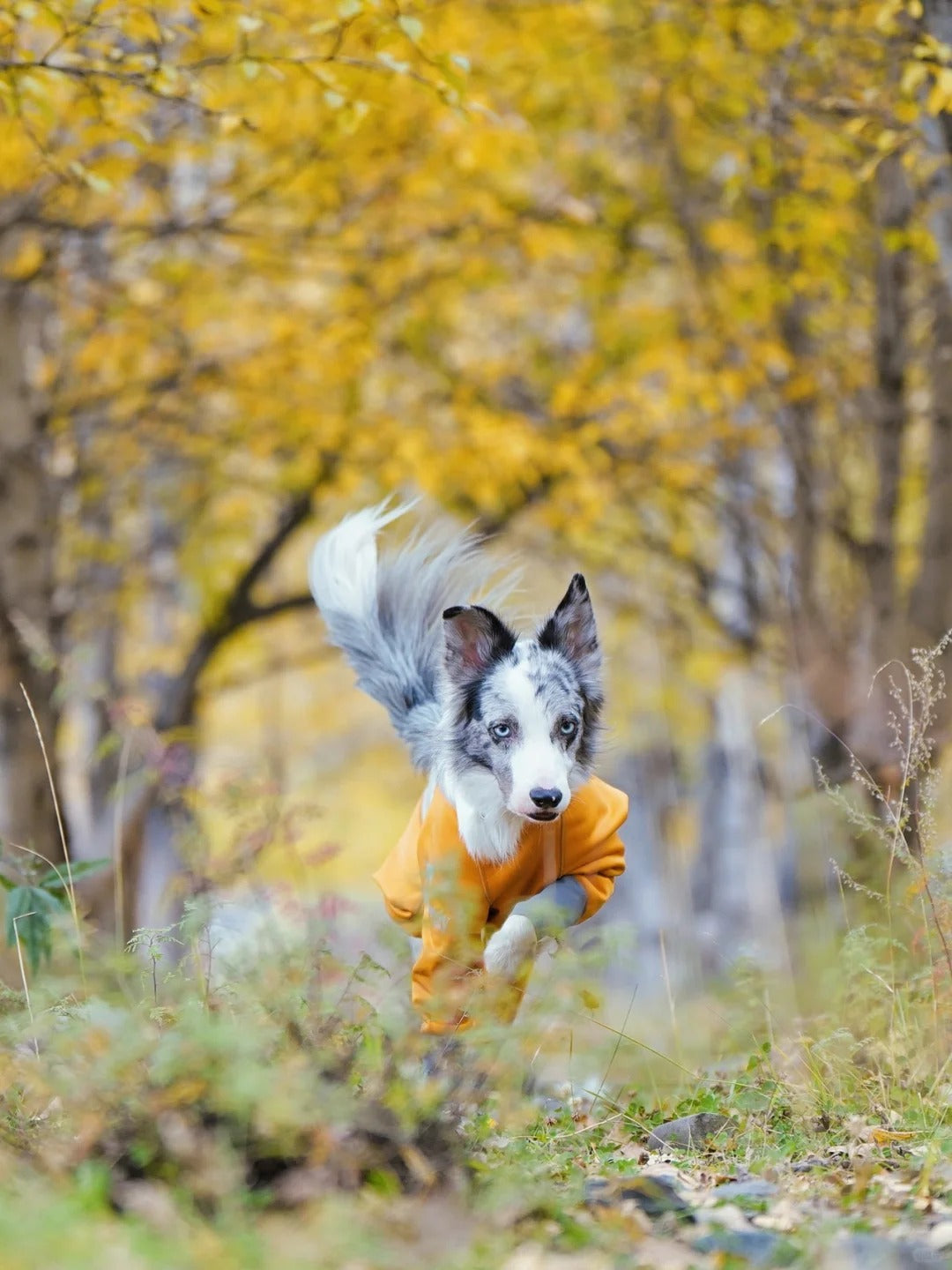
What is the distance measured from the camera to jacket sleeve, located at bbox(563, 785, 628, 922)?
212 inches

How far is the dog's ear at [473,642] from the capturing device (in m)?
5.45

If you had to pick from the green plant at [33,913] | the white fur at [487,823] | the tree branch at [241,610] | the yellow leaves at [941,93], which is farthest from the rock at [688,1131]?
the tree branch at [241,610]

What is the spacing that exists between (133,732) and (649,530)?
8372 mm

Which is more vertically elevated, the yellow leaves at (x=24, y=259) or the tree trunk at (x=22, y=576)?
the yellow leaves at (x=24, y=259)

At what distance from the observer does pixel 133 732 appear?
6.94 m

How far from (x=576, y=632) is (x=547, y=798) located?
87 centimetres

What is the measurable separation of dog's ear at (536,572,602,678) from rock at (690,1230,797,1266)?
2645 mm

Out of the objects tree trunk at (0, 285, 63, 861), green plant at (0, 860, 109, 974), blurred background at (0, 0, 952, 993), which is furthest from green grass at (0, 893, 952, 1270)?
tree trunk at (0, 285, 63, 861)

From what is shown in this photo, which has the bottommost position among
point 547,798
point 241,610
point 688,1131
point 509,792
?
point 241,610

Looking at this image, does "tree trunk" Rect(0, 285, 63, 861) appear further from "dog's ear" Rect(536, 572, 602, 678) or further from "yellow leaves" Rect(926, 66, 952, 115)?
"yellow leaves" Rect(926, 66, 952, 115)

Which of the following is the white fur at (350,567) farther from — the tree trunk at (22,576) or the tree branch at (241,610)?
the tree branch at (241,610)

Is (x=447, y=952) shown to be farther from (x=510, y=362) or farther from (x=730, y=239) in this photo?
(x=510, y=362)

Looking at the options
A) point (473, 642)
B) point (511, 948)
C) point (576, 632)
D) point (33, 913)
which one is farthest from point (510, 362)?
point (33, 913)

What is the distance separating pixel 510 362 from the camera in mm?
13352
